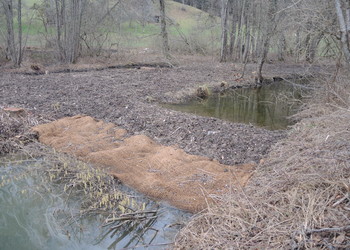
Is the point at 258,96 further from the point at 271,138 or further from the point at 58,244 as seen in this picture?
the point at 58,244

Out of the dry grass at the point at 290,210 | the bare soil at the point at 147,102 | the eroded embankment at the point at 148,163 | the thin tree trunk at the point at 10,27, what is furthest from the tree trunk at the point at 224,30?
the dry grass at the point at 290,210

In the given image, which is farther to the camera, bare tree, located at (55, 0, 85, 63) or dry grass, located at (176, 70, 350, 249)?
bare tree, located at (55, 0, 85, 63)

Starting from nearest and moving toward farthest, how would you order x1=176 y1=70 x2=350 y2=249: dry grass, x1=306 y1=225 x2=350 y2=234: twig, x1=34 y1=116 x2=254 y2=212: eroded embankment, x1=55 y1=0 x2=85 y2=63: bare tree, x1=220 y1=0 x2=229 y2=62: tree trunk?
1. x1=306 y1=225 x2=350 y2=234: twig
2. x1=176 y1=70 x2=350 y2=249: dry grass
3. x1=34 y1=116 x2=254 y2=212: eroded embankment
4. x1=55 y1=0 x2=85 y2=63: bare tree
5. x1=220 y1=0 x2=229 y2=62: tree trunk

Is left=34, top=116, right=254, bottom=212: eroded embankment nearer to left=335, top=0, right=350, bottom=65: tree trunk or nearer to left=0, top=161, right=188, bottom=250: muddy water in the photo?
left=0, top=161, right=188, bottom=250: muddy water

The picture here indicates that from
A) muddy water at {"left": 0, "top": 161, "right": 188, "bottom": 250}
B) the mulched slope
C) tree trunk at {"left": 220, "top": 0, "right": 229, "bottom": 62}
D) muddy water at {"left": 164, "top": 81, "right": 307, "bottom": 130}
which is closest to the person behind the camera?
muddy water at {"left": 0, "top": 161, "right": 188, "bottom": 250}

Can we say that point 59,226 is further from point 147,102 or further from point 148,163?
point 147,102

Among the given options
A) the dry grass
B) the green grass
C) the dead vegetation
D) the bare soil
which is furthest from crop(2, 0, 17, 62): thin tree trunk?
the dry grass

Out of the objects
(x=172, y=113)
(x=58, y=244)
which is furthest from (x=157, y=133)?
(x=58, y=244)

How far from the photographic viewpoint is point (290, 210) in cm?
418

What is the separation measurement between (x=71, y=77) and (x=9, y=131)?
705 cm

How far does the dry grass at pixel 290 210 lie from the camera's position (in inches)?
143

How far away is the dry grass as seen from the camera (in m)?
3.63

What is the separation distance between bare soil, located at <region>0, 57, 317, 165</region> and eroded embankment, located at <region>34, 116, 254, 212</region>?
458 millimetres

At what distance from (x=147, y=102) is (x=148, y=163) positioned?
5.33 meters
